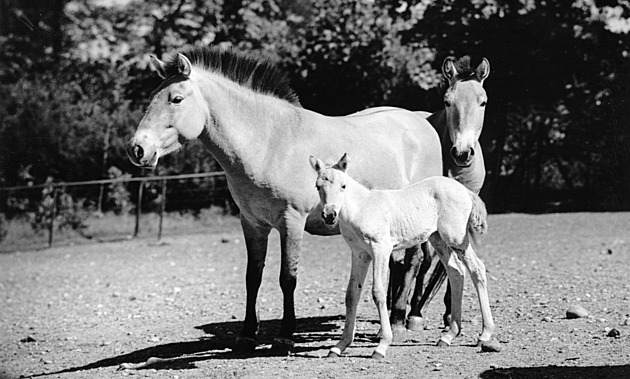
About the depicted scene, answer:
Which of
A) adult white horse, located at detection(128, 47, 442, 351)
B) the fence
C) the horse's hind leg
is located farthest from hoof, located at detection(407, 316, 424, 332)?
the fence

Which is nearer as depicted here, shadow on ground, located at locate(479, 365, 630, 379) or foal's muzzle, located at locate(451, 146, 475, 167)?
shadow on ground, located at locate(479, 365, 630, 379)

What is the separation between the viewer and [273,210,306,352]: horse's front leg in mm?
5856

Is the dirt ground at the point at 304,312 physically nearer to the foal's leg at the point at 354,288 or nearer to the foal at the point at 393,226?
the foal's leg at the point at 354,288

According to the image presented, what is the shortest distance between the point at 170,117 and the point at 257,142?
29.0 inches

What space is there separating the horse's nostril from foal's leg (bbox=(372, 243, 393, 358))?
1.76 meters

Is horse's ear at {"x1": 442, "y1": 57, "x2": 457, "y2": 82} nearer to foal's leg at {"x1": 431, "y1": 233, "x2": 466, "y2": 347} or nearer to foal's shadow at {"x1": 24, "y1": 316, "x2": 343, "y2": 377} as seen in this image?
foal's leg at {"x1": 431, "y1": 233, "x2": 466, "y2": 347}

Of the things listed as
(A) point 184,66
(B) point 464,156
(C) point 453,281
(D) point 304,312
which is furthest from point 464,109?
(D) point 304,312

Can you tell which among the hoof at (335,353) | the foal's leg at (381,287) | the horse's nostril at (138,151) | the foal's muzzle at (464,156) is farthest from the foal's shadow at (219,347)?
the foal's muzzle at (464,156)

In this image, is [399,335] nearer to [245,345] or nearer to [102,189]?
[245,345]

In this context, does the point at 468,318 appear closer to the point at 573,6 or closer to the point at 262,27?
the point at 573,6

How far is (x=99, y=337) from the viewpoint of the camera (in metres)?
7.43

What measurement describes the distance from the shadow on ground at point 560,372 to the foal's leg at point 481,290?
0.64 m

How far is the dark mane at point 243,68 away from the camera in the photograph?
6.18m

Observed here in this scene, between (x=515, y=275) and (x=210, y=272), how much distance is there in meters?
4.61
